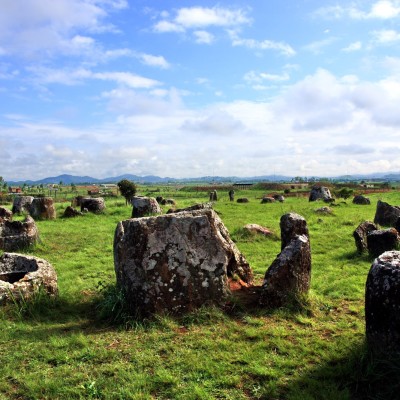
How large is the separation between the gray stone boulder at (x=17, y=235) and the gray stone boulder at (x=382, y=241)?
1351 cm

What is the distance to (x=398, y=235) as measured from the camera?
1434 centimetres

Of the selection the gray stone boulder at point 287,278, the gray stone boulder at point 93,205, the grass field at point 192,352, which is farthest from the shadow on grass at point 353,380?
the gray stone boulder at point 93,205

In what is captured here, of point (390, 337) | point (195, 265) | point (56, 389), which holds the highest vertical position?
point (195, 265)

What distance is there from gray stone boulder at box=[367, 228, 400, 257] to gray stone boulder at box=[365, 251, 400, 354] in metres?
8.71

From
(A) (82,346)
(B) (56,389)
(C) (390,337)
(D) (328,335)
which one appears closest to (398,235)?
(D) (328,335)

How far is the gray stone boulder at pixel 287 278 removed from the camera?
8.59 meters

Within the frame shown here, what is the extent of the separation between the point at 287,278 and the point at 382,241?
23.5ft

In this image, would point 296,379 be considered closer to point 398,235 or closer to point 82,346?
point 82,346

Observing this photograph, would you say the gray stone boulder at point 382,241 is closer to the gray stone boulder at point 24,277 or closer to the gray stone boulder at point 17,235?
the gray stone boulder at point 24,277

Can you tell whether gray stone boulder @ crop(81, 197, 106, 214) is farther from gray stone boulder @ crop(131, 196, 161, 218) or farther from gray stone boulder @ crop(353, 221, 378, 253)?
gray stone boulder @ crop(353, 221, 378, 253)

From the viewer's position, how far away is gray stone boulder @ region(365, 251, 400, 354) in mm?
5594

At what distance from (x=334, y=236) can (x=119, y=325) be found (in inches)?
536

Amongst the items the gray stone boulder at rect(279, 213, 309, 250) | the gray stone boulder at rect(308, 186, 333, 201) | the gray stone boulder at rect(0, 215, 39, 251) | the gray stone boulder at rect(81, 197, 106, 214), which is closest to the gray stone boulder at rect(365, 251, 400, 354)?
the gray stone boulder at rect(279, 213, 309, 250)

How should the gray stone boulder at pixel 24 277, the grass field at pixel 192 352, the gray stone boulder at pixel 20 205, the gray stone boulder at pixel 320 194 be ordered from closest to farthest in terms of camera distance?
the grass field at pixel 192 352, the gray stone boulder at pixel 24 277, the gray stone boulder at pixel 20 205, the gray stone boulder at pixel 320 194
